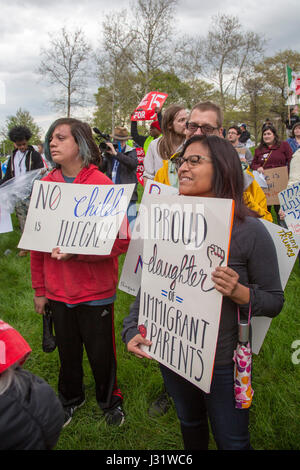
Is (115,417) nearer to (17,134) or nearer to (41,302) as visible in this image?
(41,302)

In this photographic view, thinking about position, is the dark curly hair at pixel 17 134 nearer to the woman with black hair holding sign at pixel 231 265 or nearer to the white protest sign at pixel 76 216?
the white protest sign at pixel 76 216

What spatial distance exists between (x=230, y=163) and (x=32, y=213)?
3.94ft

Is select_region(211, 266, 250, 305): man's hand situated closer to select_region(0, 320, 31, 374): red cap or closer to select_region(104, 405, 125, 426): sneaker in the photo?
select_region(0, 320, 31, 374): red cap

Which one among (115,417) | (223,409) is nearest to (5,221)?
(115,417)

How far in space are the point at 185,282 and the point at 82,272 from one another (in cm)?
83

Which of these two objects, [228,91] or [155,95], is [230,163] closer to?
[155,95]

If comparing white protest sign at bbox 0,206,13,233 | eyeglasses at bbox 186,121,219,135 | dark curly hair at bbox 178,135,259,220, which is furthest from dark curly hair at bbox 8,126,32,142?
dark curly hair at bbox 178,135,259,220

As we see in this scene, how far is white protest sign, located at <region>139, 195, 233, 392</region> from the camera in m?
1.19

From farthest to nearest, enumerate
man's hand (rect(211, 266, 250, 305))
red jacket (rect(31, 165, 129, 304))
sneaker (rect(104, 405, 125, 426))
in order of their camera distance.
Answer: sneaker (rect(104, 405, 125, 426)) → red jacket (rect(31, 165, 129, 304)) → man's hand (rect(211, 266, 250, 305))

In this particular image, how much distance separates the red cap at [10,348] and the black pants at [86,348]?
977mm

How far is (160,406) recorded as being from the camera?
2.29m

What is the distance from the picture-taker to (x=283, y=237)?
1.49m

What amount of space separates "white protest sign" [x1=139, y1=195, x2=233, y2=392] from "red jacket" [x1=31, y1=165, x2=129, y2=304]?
1.75 feet
